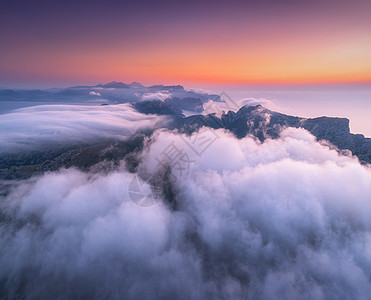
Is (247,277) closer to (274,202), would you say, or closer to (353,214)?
(274,202)

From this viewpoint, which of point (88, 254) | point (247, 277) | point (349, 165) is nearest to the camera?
point (247, 277)

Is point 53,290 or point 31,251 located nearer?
point 53,290

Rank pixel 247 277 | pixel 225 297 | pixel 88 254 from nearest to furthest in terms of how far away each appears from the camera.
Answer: pixel 225 297, pixel 247 277, pixel 88 254

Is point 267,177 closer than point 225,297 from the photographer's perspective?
No

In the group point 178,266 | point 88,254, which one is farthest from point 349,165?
point 88,254

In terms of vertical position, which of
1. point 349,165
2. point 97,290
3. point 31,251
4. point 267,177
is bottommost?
point 97,290

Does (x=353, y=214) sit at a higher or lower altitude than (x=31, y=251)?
higher

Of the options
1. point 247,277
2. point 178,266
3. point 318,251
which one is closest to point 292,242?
point 318,251

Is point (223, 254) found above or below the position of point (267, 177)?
below

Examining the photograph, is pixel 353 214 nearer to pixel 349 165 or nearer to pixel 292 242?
pixel 349 165
